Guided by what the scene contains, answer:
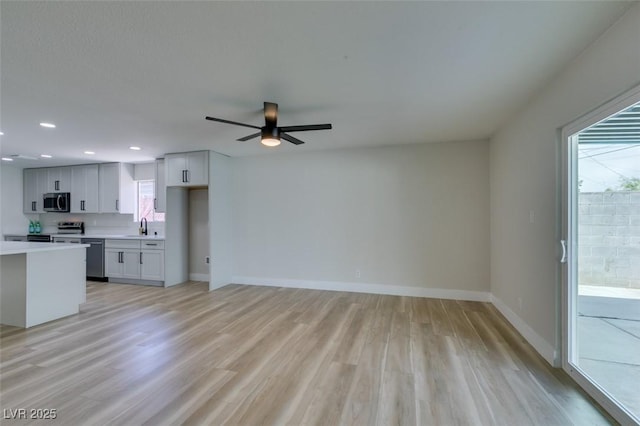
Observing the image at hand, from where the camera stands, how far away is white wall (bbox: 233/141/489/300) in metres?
4.47

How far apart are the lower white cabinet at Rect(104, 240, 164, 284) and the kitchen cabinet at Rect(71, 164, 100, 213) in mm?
1256

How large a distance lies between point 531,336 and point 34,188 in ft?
33.3

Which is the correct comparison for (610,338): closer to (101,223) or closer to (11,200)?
(101,223)

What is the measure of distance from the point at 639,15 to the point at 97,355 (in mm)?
4869

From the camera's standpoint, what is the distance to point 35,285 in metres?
3.42

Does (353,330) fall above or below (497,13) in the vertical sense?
below

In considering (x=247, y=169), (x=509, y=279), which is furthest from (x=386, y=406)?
(x=247, y=169)

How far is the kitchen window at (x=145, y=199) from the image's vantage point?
20.5 feet

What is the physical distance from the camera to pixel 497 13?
1.66 metres

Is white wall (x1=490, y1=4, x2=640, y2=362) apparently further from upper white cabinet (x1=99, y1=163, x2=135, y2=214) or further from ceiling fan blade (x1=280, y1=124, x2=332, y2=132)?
upper white cabinet (x1=99, y1=163, x2=135, y2=214)

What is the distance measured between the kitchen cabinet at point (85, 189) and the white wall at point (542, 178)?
7.93m

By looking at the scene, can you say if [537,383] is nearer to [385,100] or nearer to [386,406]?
[386,406]

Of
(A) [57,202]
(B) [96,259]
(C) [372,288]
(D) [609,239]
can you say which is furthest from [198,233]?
(D) [609,239]

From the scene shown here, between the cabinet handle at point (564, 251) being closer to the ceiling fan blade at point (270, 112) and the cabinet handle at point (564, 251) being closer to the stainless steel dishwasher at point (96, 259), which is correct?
the ceiling fan blade at point (270, 112)
